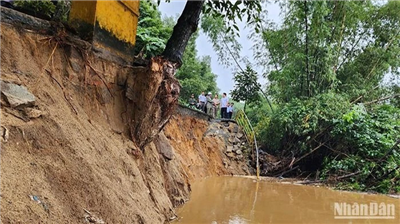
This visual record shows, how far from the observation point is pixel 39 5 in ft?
14.4

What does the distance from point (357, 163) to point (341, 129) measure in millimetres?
1076

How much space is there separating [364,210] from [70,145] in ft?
16.9

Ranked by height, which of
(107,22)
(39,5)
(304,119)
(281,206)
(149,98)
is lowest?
(281,206)

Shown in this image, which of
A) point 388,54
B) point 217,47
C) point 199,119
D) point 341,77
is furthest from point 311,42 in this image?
point 217,47

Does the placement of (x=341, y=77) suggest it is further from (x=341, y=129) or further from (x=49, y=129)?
(x=49, y=129)

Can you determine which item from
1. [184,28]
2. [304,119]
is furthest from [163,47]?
[184,28]

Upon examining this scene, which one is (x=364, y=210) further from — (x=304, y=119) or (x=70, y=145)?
(x=70, y=145)

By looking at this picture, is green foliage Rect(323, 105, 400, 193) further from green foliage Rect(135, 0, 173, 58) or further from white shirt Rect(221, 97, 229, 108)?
green foliage Rect(135, 0, 173, 58)

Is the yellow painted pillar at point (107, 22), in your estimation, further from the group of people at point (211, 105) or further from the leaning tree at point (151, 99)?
the group of people at point (211, 105)

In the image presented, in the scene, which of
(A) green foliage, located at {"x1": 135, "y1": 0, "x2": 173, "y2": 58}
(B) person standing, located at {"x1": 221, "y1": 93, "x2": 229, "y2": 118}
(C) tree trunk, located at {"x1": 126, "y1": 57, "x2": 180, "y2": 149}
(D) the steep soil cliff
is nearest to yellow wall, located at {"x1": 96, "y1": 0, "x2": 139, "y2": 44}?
(D) the steep soil cliff

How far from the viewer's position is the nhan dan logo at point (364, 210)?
16.2 ft

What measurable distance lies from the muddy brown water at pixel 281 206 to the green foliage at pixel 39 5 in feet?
11.3

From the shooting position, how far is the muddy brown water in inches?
170

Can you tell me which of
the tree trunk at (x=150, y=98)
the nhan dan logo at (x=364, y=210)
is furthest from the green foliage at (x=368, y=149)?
the tree trunk at (x=150, y=98)
